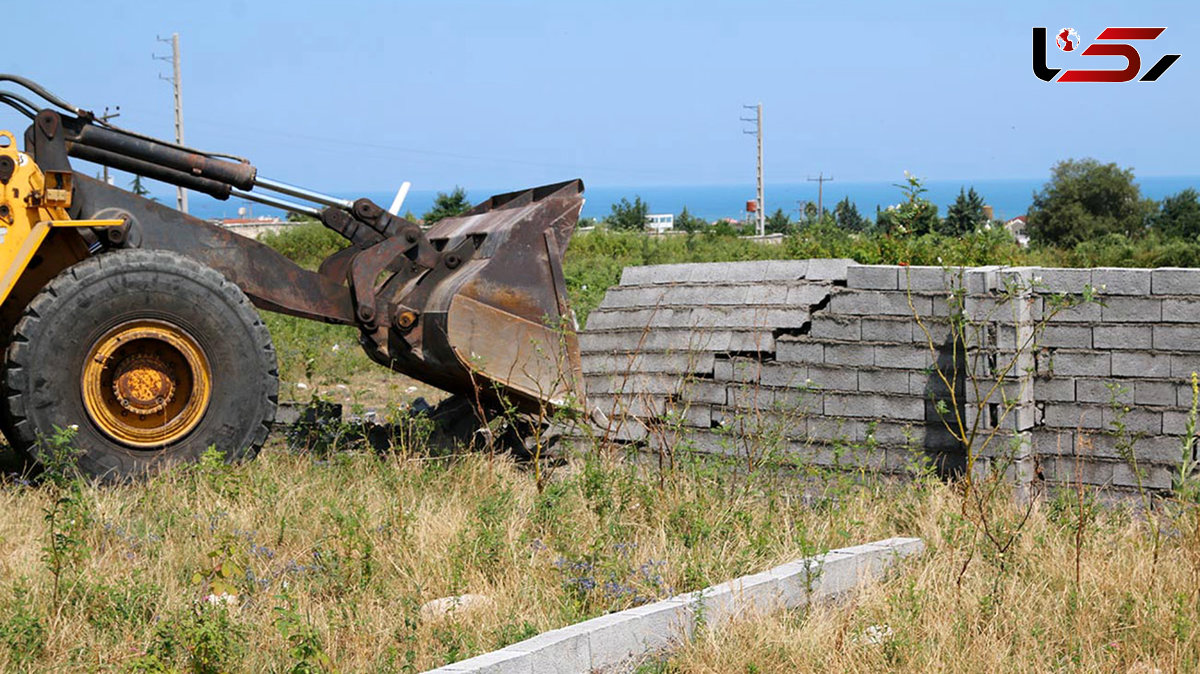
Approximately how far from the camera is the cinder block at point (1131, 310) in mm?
7230

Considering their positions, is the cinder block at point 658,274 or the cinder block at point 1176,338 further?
the cinder block at point 658,274

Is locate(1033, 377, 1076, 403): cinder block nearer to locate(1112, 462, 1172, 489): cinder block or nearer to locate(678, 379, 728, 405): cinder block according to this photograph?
locate(1112, 462, 1172, 489): cinder block

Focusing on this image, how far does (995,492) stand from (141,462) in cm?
458

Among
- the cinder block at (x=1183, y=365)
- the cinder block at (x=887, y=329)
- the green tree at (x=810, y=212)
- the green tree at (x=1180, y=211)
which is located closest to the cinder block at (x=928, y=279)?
the cinder block at (x=887, y=329)

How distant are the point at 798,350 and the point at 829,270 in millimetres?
539

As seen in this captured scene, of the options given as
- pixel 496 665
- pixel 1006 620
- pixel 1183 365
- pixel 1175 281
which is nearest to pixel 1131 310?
pixel 1175 281

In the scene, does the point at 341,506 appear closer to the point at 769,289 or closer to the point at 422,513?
the point at 422,513

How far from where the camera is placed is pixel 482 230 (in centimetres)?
834

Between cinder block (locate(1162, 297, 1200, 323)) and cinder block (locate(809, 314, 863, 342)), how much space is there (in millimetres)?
1725

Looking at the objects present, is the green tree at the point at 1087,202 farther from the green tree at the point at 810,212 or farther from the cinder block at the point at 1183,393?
the cinder block at the point at 1183,393

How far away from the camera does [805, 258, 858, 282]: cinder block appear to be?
27.0 ft

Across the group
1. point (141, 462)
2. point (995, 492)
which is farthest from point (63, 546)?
point (995, 492)

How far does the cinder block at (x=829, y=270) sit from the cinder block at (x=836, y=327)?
25 cm

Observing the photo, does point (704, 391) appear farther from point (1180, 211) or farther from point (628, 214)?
point (1180, 211)
